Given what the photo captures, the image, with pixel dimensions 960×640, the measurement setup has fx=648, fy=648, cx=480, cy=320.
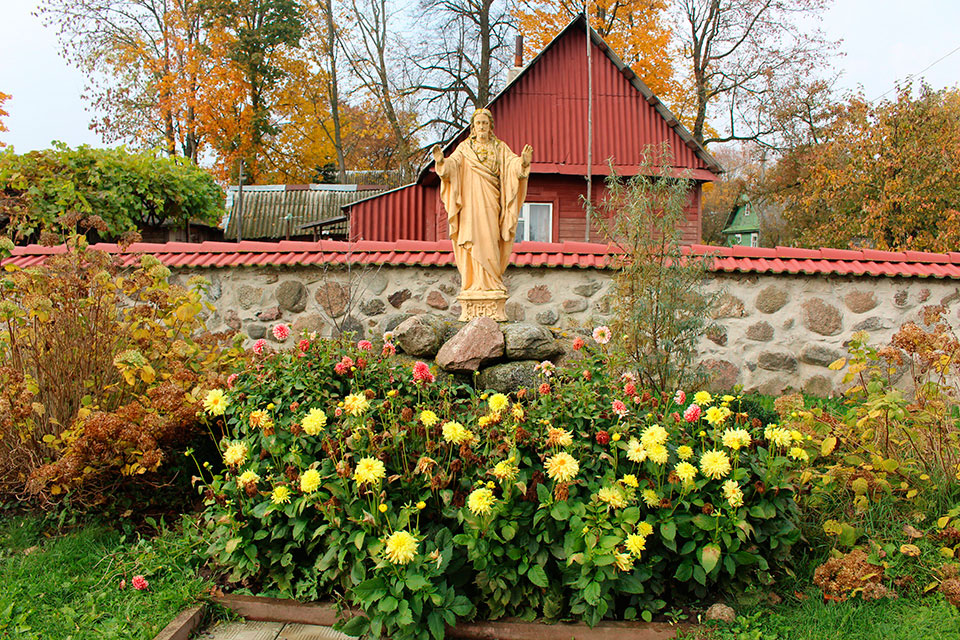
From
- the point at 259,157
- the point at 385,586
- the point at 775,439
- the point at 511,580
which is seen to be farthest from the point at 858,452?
the point at 259,157

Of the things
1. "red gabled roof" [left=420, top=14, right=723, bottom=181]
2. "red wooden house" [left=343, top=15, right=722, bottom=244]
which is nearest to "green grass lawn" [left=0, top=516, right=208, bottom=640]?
"red wooden house" [left=343, top=15, right=722, bottom=244]

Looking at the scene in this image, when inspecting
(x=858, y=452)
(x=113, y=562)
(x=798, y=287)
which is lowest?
(x=113, y=562)

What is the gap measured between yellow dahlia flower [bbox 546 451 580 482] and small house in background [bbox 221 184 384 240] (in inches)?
759

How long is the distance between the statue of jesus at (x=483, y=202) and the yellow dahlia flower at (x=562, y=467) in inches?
106

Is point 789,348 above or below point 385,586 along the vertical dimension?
above

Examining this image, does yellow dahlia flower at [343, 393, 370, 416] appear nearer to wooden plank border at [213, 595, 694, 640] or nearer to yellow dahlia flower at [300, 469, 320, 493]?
yellow dahlia flower at [300, 469, 320, 493]

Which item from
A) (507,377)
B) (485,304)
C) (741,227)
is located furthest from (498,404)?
(741,227)

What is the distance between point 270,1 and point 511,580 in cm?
2260

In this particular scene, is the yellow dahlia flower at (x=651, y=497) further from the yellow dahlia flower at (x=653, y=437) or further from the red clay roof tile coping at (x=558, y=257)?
the red clay roof tile coping at (x=558, y=257)

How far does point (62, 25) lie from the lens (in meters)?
19.5

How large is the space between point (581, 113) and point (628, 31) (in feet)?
22.5

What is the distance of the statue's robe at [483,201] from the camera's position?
503cm

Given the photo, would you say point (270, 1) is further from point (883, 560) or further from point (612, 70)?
point (883, 560)

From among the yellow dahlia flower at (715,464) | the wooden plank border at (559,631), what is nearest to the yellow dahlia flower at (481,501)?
the wooden plank border at (559,631)
